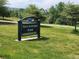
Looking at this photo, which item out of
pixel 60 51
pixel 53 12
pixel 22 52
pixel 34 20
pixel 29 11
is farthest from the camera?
pixel 53 12

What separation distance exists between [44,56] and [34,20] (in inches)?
202

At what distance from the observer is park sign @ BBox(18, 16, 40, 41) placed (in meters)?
12.2

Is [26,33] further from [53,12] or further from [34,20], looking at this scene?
[53,12]

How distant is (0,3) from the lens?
1147 inches

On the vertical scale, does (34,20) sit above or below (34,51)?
above

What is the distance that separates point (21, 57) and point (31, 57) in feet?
1.13

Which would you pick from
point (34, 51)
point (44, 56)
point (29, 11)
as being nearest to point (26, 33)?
point (34, 51)

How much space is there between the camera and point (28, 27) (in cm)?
1278

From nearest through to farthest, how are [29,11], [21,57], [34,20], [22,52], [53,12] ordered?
[21,57] → [22,52] → [34,20] → [29,11] → [53,12]

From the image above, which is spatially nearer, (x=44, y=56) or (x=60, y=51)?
(x=44, y=56)

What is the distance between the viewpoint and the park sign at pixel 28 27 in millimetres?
12195

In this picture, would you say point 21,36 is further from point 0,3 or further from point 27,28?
point 0,3

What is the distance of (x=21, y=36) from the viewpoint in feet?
40.9

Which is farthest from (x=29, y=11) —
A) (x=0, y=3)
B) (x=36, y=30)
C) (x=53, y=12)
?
(x=53, y=12)
